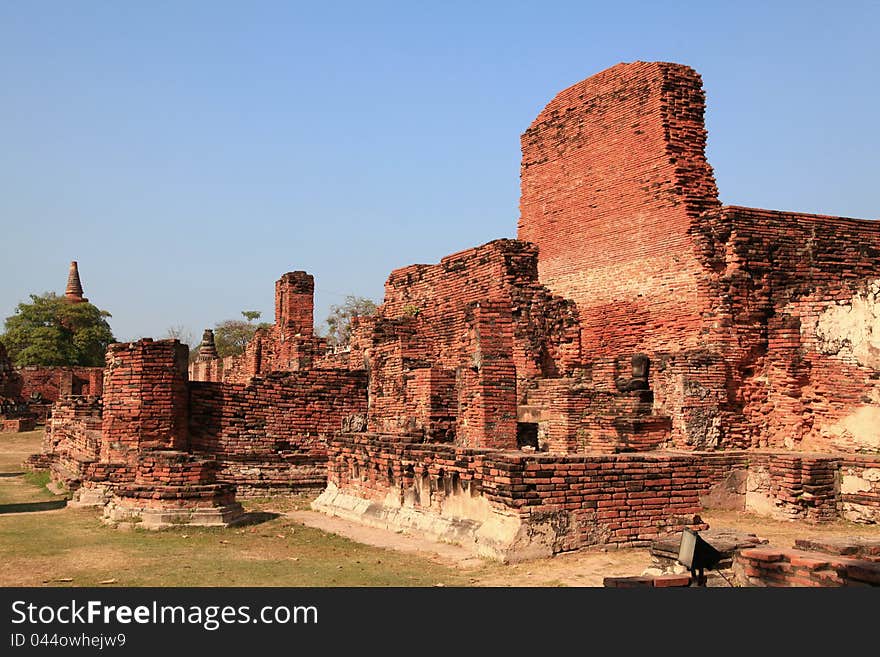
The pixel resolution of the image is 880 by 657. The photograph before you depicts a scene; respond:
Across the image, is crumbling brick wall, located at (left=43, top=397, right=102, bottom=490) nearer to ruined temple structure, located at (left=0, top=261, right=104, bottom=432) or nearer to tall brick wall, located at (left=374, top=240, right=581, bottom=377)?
tall brick wall, located at (left=374, top=240, right=581, bottom=377)

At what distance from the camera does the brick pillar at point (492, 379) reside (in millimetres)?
10805

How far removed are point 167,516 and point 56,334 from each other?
41.2 metres

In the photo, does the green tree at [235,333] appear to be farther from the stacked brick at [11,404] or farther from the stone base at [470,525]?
the stone base at [470,525]

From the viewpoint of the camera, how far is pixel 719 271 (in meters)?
13.4

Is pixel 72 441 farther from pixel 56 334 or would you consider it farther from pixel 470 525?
pixel 56 334

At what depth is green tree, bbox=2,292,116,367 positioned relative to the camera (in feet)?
150

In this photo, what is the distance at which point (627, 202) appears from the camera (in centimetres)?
1580

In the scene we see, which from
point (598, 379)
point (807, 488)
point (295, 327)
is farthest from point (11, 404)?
point (807, 488)

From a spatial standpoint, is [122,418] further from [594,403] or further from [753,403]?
[753,403]

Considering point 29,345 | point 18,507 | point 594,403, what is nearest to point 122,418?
point 18,507

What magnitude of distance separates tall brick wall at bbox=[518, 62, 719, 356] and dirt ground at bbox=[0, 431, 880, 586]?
5.07m

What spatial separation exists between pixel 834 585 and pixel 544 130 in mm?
14489

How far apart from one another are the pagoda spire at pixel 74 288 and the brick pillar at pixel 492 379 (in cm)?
4642

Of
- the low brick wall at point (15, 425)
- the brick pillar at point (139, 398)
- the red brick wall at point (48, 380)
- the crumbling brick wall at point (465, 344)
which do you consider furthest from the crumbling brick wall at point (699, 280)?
the red brick wall at point (48, 380)
